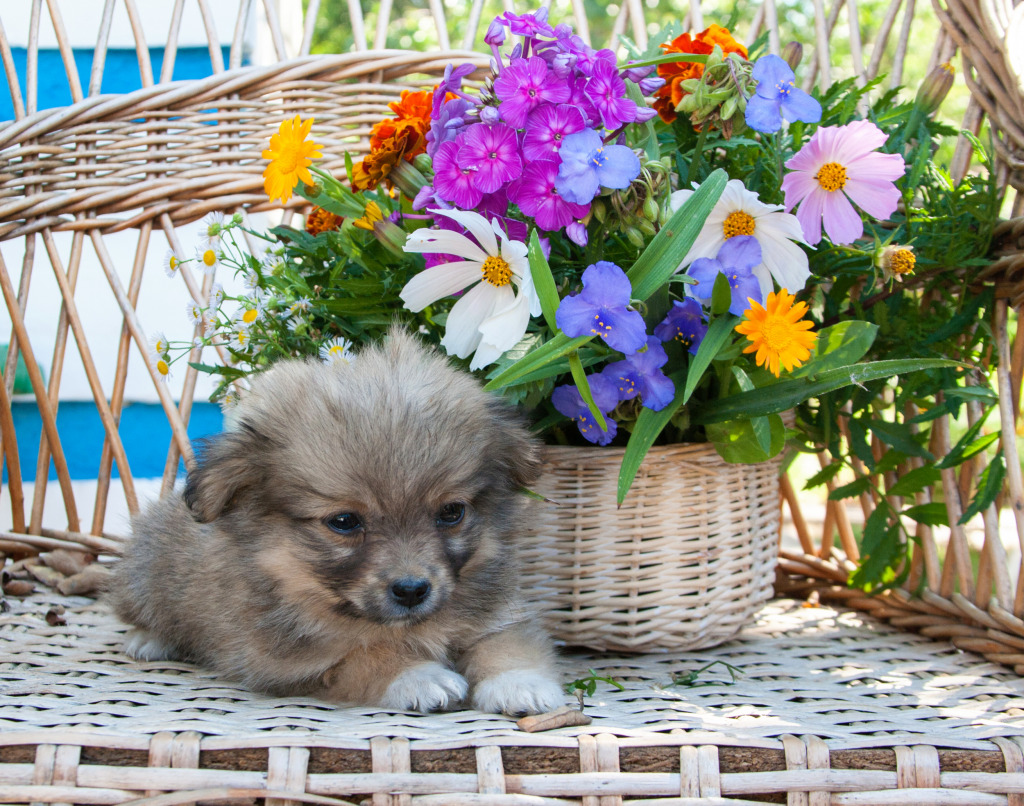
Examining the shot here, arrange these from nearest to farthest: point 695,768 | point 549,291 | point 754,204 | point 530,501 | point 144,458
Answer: point 695,768 → point 549,291 → point 754,204 → point 530,501 → point 144,458

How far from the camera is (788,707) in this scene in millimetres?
1815

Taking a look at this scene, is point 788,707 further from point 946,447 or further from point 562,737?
point 946,447

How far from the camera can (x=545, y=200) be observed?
1828 millimetres

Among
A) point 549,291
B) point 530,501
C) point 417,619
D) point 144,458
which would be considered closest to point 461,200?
point 549,291

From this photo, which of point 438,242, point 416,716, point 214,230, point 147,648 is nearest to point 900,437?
point 438,242

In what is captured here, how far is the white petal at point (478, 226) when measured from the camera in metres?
1.79

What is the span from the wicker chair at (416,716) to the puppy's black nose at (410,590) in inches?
8.6

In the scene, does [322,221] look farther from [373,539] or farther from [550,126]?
[373,539]

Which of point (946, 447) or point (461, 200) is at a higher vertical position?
point (461, 200)

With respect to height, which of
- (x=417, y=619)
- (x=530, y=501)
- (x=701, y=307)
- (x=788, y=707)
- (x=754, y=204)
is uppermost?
(x=754, y=204)

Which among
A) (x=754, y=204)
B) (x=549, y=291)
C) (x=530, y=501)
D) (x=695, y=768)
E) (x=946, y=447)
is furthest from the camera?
(x=946, y=447)

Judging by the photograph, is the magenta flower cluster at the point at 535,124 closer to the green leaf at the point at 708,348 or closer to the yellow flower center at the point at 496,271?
the yellow flower center at the point at 496,271

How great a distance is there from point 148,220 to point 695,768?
237 cm

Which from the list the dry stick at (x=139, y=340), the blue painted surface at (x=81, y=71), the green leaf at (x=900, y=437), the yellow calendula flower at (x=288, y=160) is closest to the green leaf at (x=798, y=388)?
the green leaf at (x=900, y=437)
